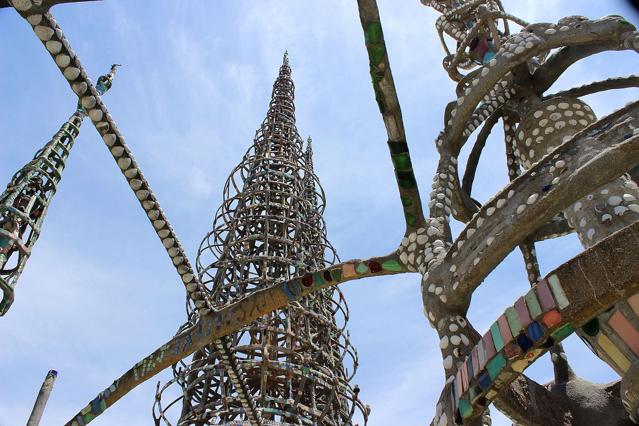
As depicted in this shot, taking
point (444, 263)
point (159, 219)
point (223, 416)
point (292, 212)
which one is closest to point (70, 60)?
point (159, 219)

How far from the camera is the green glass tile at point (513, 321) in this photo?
3.27m

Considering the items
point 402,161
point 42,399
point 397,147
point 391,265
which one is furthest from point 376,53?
point 42,399

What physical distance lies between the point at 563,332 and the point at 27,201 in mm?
7599

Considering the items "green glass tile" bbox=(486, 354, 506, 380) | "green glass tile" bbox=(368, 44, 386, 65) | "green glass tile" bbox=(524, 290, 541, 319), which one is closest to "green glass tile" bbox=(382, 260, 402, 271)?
"green glass tile" bbox=(368, 44, 386, 65)

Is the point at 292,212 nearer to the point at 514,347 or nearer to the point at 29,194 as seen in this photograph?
the point at 29,194

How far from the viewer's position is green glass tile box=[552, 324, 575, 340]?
3.14 metres

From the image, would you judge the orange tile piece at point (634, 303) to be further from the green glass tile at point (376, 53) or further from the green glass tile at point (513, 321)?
the green glass tile at point (376, 53)

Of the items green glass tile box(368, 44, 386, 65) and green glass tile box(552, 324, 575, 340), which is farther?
green glass tile box(368, 44, 386, 65)

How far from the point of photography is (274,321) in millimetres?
13766

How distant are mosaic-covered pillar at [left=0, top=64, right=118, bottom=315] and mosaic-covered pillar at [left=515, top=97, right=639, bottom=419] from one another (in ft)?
18.9

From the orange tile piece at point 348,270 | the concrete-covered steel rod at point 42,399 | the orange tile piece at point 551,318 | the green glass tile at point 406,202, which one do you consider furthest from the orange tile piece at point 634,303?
the concrete-covered steel rod at point 42,399

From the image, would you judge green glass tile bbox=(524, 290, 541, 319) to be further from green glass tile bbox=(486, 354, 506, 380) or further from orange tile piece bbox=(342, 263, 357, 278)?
orange tile piece bbox=(342, 263, 357, 278)

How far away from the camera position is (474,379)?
139 inches

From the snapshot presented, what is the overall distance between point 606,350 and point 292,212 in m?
12.7
